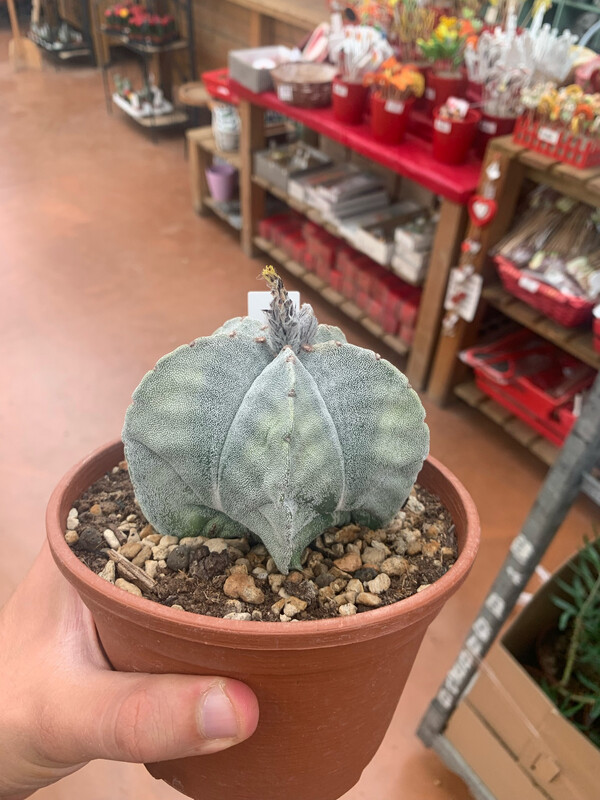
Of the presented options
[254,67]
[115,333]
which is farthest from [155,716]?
[254,67]

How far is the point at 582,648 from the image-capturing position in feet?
3.80

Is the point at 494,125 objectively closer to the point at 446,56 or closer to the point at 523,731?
the point at 446,56

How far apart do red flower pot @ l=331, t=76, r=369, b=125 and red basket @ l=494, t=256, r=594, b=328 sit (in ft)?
2.84

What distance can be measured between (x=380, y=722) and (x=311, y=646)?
26 centimetres

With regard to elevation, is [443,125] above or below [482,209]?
above

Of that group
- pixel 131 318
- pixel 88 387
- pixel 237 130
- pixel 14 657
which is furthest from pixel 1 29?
pixel 14 657

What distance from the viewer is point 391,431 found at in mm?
614

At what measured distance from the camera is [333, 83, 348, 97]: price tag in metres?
2.36

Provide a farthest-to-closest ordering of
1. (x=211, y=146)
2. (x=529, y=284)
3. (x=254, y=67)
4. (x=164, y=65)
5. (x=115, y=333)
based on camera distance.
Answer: (x=164, y=65)
(x=211, y=146)
(x=115, y=333)
(x=254, y=67)
(x=529, y=284)

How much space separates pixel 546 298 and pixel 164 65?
419cm

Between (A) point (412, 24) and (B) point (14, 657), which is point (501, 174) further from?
(B) point (14, 657)

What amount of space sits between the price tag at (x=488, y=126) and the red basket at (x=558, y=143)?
26 cm

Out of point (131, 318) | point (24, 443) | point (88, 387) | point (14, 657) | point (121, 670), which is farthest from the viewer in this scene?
point (131, 318)

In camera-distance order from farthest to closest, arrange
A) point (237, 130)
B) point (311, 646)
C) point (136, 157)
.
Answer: point (136, 157)
point (237, 130)
point (311, 646)
